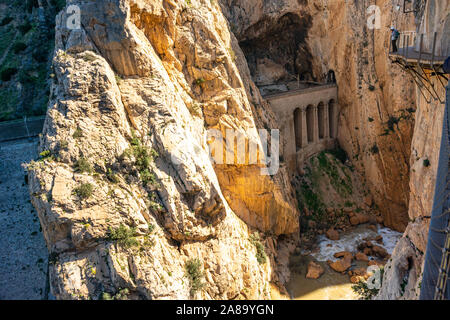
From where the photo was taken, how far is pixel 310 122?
104ft

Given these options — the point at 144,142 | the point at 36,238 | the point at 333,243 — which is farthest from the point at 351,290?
the point at 36,238

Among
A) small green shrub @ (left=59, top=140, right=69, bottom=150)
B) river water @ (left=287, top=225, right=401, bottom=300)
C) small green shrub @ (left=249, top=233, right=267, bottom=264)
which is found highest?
small green shrub @ (left=59, top=140, right=69, bottom=150)

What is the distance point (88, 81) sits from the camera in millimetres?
16828

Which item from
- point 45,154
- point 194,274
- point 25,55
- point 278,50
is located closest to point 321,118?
point 278,50

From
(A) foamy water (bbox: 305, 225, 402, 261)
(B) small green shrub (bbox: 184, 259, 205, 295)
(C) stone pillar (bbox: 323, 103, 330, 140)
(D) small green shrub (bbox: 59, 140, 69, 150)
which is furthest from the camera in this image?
(C) stone pillar (bbox: 323, 103, 330, 140)

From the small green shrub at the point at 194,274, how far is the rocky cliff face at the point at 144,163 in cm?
7

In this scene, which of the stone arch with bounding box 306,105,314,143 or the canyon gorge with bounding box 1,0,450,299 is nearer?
the canyon gorge with bounding box 1,0,450,299

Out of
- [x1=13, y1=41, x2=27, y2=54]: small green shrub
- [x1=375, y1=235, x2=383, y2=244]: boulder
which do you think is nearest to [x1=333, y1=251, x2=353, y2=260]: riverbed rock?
[x1=375, y1=235, x2=383, y2=244]: boulder

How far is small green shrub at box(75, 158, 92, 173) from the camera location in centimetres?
1563

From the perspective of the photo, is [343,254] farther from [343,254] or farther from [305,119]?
[305,119]

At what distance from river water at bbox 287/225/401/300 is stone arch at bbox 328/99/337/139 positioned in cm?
950

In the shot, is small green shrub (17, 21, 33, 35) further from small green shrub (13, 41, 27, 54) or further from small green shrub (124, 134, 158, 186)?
small green shrub (124, 134, 158, 186)

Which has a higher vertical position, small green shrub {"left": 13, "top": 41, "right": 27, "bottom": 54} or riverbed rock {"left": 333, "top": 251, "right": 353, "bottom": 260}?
small green shrub {"left": 13, "top": 41, "right": 27, "bottom": 54}

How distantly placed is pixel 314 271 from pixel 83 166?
17.4 m
